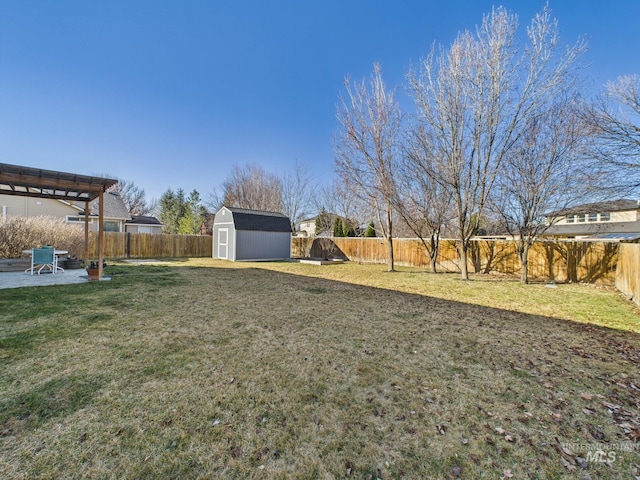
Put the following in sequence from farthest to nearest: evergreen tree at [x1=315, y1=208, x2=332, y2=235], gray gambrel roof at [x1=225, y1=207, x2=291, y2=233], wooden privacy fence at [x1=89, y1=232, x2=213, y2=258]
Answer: evergreen tree at [x1=315, y1=208, x2=332, y2=235] < gray gambrel roof at [x1=225, y1=207, x2=291, y2=233] < wooden privacy fence at [x1=89, y1=232, x2=213, y2=258]

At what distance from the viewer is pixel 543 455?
183 cm

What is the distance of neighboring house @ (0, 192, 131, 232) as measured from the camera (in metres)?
15.3

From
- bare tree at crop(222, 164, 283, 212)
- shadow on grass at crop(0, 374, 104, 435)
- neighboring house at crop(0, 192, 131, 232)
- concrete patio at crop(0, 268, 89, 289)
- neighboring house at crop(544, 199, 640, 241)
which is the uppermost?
bare tree at crop(222, 164, 283, 212)

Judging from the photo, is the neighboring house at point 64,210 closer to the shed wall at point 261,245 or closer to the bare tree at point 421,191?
the shed wall at point 261,245

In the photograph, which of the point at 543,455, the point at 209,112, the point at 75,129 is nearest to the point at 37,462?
the point at 543,455

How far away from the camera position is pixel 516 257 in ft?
36.1

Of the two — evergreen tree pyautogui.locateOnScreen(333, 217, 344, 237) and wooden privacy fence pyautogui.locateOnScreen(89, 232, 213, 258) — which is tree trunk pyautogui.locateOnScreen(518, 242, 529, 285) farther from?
wooden privacy fence pyautogui.locateOnScreen(89, 232, 213, 258)

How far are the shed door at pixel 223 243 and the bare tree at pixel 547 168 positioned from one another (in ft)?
46.3

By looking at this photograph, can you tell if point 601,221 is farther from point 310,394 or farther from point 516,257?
point 310,394

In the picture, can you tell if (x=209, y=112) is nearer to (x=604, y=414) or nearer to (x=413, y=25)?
(x=413, y=25)

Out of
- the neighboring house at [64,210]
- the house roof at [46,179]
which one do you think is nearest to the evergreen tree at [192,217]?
the neighboring house at [64,210]

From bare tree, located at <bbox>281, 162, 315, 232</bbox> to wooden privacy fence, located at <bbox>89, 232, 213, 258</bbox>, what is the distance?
33.2 ft

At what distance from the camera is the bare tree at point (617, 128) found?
843 cm

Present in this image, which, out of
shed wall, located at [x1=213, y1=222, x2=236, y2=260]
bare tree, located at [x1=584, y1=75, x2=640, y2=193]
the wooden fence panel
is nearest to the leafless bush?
shed wall, located at [x1=213, y1=222, x2=236, y2=260]
